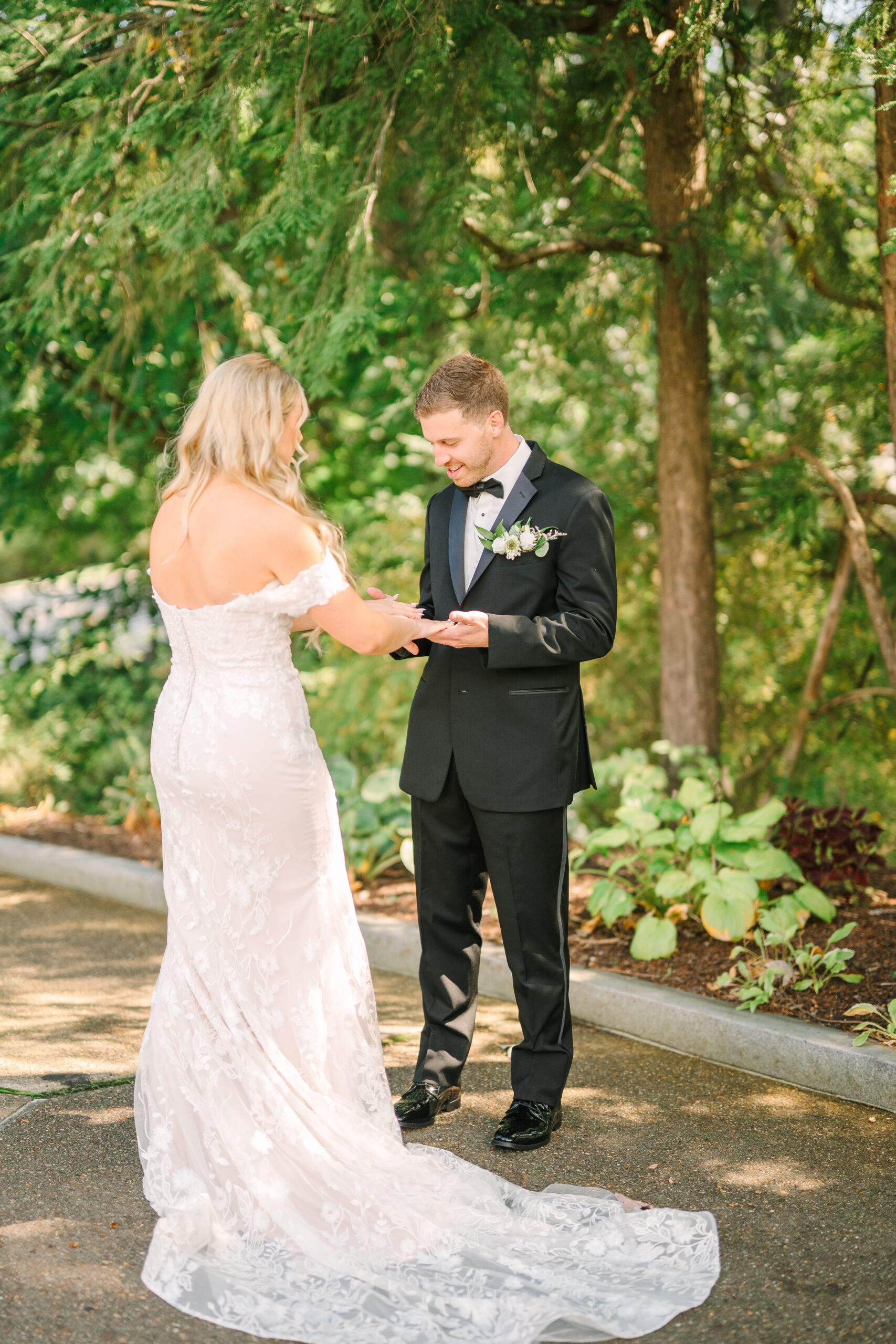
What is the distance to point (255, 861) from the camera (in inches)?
117

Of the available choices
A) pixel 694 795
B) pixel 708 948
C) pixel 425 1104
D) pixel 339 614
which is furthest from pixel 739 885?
pixel 339 614

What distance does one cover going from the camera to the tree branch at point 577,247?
5.35 m

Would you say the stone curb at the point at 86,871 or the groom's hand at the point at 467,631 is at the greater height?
the groom's hand at the point at 467,631

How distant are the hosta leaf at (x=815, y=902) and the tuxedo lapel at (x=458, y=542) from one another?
6.93ft

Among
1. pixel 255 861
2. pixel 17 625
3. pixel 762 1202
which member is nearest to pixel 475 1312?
pixel 762 1202

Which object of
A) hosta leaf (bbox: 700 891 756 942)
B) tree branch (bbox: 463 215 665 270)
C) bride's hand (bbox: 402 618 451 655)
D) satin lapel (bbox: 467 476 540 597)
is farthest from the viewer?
tree branch (bbox: 463 215 665 270)

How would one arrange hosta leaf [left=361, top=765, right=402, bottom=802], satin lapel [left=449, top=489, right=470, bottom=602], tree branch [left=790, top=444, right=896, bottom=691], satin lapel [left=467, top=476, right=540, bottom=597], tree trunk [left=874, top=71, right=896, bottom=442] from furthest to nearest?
1. hosta leaf [left=361, top=765, right=402, bottom=802]
2. tree branch [left=790, top=444, right=896, bottom=691]
3. tree trunk [left=874, top=71, right=896, bottom=442]
4. satin lapel [left=449, top=489, right=470, bottom=602]
5. satin lapel [left=467, top=476, right=540, bottom=597]

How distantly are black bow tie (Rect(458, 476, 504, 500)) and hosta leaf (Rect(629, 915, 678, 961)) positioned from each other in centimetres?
205

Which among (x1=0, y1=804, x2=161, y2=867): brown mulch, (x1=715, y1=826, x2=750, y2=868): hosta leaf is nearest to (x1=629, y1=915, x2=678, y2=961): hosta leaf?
(x1=715, y1=826, x2=750, y2=868): hosta leaf

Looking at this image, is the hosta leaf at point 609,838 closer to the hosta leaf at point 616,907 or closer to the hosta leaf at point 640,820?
the hosta leaf at point 640,820

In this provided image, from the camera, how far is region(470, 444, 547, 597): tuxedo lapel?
3.33 m

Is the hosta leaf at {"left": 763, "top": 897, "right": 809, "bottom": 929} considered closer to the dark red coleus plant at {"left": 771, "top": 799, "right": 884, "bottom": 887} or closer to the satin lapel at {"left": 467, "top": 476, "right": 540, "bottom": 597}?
the dark red coleus plant at {"left": 771, "top": 799, "right": 884, "bottom": 887}

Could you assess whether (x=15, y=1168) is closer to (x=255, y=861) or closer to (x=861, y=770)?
(x=255, y=861)

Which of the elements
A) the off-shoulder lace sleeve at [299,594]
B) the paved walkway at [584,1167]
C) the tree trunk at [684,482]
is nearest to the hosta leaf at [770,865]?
the paved walkway at [584,1167]
